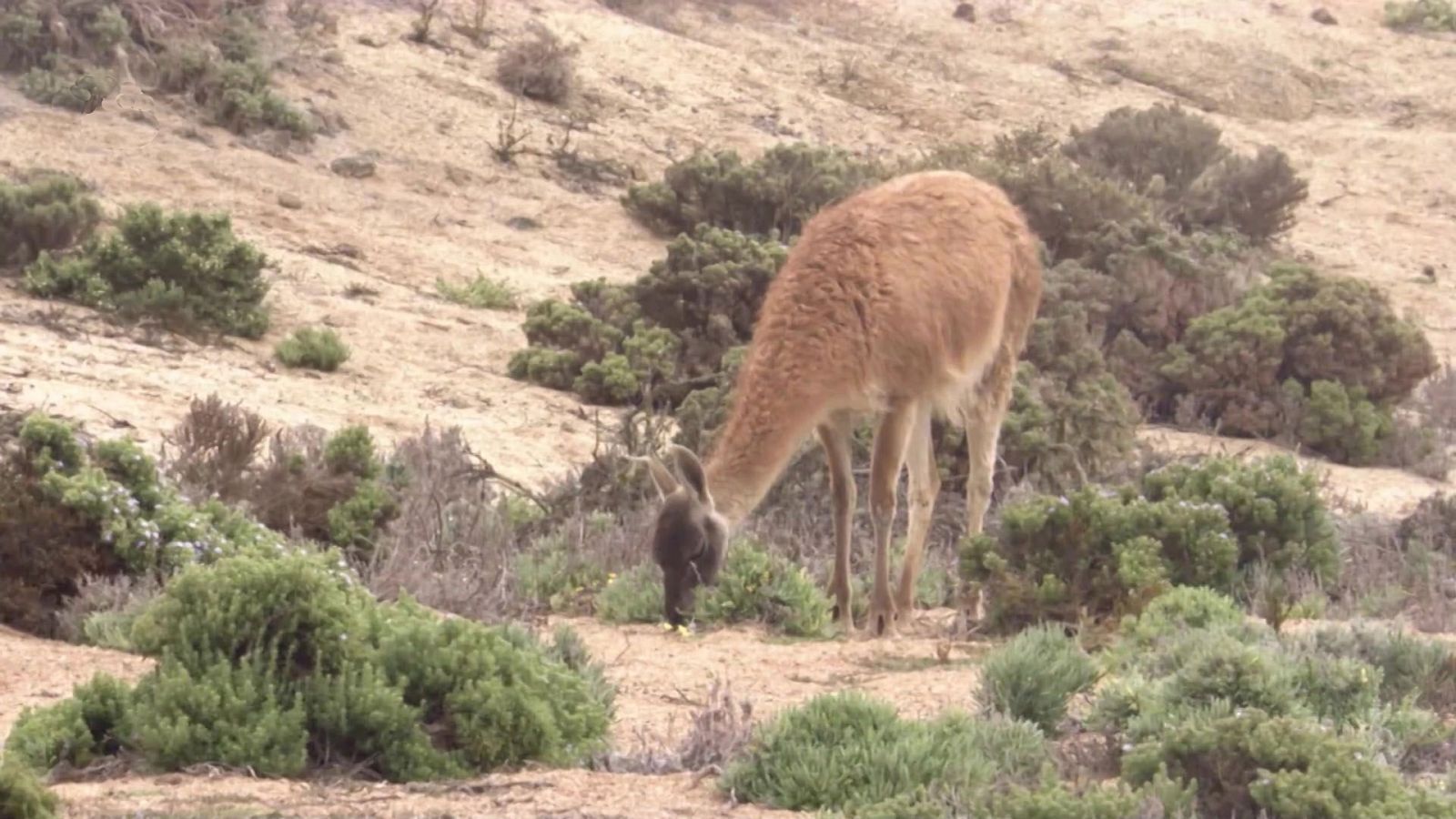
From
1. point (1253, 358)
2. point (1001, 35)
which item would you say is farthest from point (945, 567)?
point (1001, 35)

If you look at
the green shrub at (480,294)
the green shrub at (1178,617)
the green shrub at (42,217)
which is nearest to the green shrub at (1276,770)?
the green shrub at (1178,617)

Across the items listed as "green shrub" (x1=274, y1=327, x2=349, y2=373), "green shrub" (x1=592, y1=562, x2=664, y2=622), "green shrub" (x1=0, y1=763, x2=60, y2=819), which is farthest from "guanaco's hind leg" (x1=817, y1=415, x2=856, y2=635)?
"green shrub" (x1=274, y1=327, x2=349, y2=373)

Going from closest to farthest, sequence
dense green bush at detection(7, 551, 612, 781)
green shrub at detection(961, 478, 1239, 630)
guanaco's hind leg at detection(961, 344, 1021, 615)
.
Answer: dense green bush at detection(7, 551, 612, 781) → green shrub at detection(961, 478, 1239, 630) → guanaco's hind leg at detection(961, 344, 1021, 615)

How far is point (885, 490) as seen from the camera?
385 inches

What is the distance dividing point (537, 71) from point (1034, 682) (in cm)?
1631

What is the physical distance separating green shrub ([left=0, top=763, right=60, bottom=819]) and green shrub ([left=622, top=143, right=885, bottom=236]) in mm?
14128

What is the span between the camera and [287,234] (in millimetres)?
17125

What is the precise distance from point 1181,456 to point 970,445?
9.24 feet

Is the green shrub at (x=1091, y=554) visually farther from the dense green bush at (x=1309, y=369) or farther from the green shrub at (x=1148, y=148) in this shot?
the green shrub at (x=1148, y=148)

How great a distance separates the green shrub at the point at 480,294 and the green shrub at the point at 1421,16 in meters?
19.2

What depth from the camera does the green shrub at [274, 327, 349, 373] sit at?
1437cm

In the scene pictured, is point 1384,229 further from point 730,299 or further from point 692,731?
point 692,731

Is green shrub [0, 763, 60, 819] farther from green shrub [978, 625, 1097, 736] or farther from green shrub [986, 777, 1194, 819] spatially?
green shrub [978, 625, 1097, 736]

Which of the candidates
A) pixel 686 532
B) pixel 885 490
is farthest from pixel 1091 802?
pixel 885 490
